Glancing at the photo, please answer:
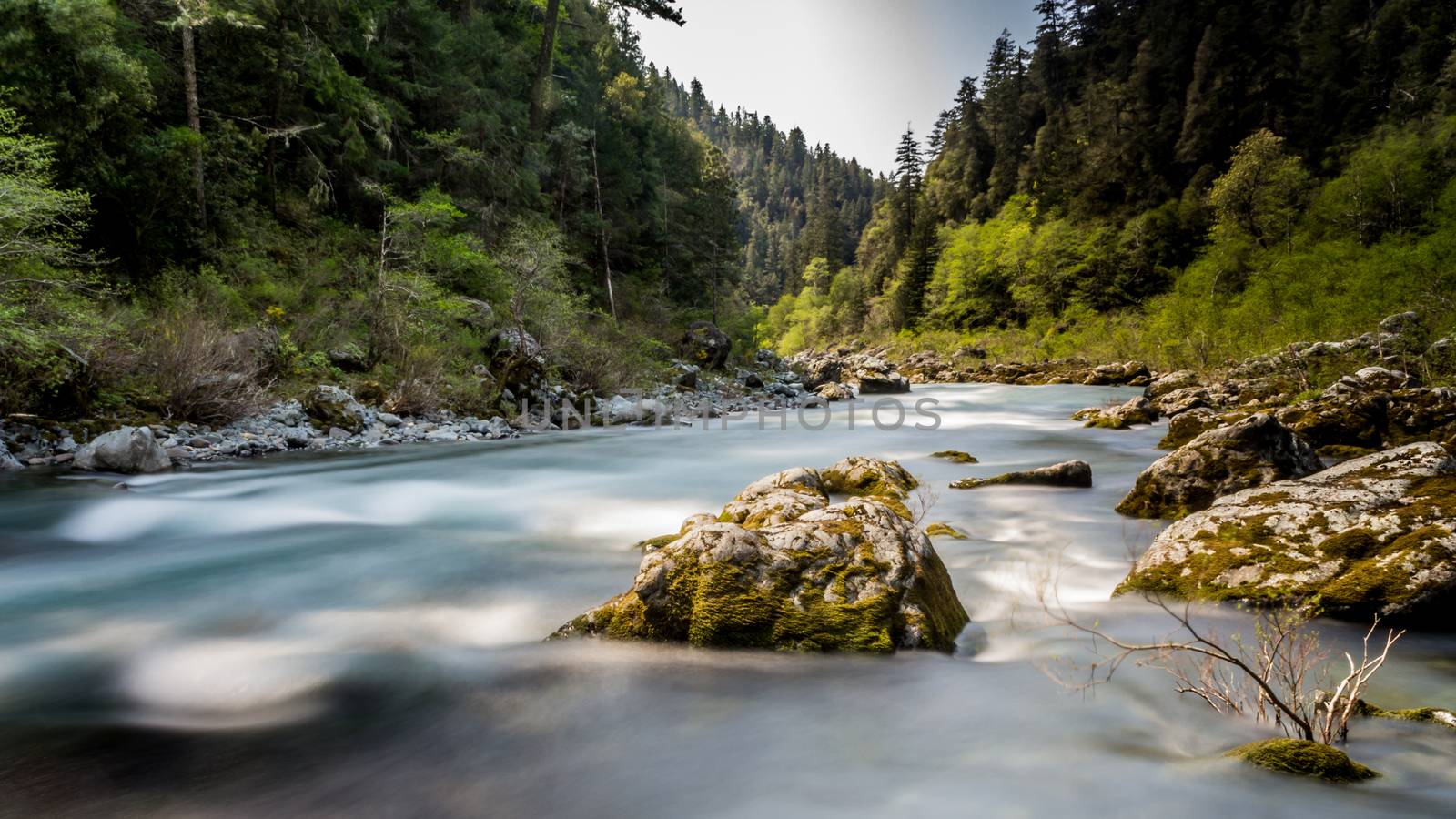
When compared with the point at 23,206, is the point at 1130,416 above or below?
below

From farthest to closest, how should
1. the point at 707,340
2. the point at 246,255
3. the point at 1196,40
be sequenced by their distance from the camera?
the point at 1196,40 < the point at 707,340 < the point at 246,255

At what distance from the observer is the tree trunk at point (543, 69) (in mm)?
25281

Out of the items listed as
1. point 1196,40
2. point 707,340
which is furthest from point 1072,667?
point 1196,40

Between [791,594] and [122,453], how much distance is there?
31.9 feet

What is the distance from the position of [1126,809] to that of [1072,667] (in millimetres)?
1175

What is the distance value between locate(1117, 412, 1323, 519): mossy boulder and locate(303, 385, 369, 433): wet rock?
1262cm

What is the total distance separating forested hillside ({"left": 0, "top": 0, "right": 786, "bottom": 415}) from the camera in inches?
391

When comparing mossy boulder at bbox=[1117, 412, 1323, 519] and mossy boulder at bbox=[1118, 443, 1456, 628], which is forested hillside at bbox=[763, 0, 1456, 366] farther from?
mossy boulder at bbox=[1118, 443, 1456, 628]

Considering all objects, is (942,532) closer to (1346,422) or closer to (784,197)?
(1346,422)

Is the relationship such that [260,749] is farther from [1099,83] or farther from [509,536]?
[1099,83]

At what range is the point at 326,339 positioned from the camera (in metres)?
14.0

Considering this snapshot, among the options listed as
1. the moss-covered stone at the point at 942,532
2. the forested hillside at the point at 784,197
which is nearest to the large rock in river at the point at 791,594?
the moss-covered stone at the point at 942,532

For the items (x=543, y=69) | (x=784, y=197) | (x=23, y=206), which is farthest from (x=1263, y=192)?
(x=784, y=197)

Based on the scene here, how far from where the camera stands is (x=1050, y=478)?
820 centimetres
